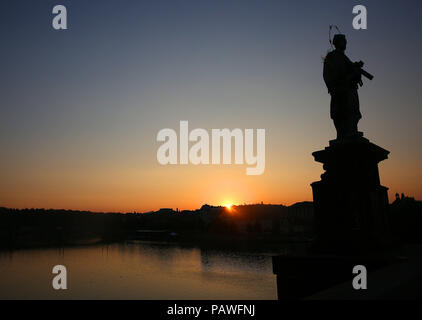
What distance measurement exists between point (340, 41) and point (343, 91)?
1319 millimetres

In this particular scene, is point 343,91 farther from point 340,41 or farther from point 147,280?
point 147,280

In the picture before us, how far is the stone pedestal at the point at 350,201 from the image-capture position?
850cm

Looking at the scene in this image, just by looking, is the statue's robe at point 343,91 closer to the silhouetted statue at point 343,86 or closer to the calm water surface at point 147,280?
the silhouetted statue at point 343,86

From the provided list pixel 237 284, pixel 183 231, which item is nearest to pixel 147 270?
pixel 237 284

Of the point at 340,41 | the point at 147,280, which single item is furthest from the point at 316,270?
the point at 147,280

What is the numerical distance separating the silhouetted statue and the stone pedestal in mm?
616

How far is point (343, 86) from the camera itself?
31.8 feet

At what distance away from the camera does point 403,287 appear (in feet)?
16.6

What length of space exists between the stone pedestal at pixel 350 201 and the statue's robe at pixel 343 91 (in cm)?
60

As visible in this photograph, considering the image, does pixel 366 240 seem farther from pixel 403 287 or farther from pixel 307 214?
pixel 307 214

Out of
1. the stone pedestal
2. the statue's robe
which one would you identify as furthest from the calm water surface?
the statue's robe

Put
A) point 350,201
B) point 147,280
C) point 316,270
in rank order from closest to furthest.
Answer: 1. point 316,270
2. point 350,201
3. point 147,280

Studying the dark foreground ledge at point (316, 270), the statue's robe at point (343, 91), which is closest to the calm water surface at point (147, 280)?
the dark foreground ledge at point (316, 270)
